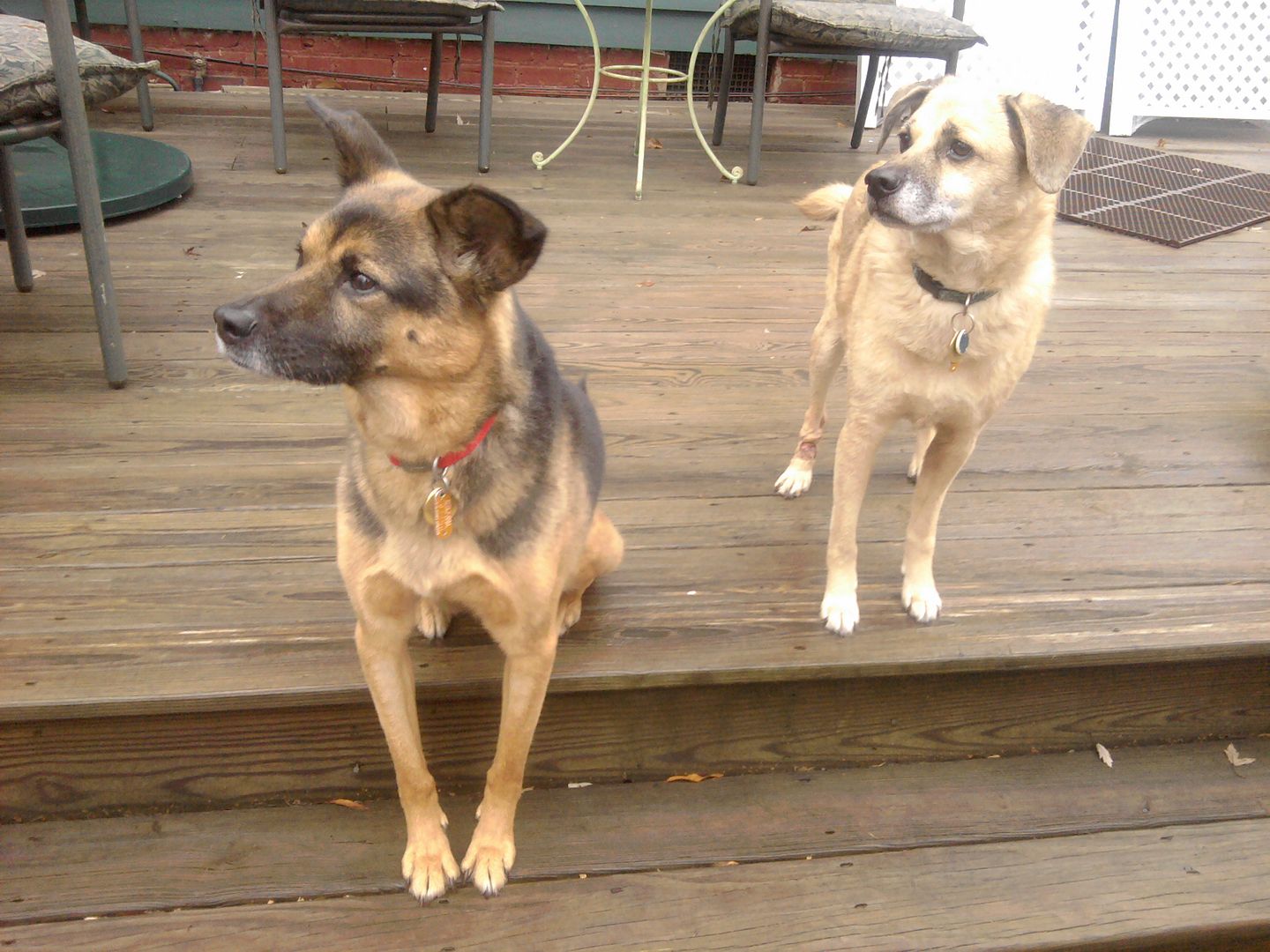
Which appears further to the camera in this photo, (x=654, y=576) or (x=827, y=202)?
(x=827, y=202)

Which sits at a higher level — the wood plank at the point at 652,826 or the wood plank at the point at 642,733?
the wood plank at the point at 642,733

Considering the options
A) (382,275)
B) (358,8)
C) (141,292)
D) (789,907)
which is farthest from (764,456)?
(358,8)

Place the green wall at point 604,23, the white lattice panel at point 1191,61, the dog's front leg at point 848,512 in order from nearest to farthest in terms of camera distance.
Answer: the dog's front leg at point 848,512 → the white lattice panel at point 1191,61 → the green wall at point 604,23

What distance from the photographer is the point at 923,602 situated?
241 cm

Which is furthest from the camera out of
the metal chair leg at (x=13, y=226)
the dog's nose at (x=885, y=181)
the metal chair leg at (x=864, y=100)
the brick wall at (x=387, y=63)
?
the brick wall at (x=387, y=63)

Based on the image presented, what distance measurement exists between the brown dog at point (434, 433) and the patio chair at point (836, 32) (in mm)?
3655

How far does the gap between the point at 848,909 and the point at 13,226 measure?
10.7 ft

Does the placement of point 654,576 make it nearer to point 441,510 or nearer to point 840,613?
point 840,613

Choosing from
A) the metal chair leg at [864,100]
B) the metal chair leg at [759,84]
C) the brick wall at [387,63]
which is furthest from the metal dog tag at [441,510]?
the brick wall at [387,63]

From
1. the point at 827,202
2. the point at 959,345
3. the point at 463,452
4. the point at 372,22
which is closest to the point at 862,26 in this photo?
the point at 372,22

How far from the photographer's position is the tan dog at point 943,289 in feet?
7.10

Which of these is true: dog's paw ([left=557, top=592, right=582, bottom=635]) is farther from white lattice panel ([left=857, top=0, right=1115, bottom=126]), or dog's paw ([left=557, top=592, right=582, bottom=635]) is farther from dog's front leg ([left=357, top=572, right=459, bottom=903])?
white lattice panel ([left=857, top=0, right=1115, bottom=126])

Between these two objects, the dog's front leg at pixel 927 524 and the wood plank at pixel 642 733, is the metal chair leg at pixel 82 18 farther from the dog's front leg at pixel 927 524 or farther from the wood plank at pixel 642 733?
the dog's front leg at pixel 927 524

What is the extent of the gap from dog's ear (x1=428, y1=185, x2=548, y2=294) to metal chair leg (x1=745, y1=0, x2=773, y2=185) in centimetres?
384
